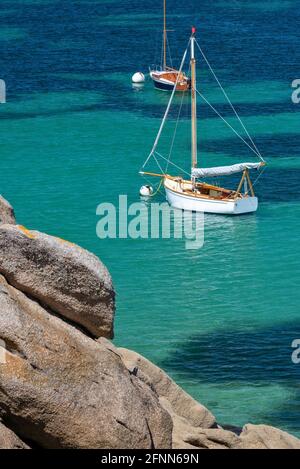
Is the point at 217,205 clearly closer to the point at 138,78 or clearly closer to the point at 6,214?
the point at 138,78

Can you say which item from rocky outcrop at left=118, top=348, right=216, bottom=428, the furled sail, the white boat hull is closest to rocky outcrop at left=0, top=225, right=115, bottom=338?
rocky outcrop at left=118, top=348, right=216, bottom=428

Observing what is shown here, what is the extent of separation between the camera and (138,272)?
70500mm

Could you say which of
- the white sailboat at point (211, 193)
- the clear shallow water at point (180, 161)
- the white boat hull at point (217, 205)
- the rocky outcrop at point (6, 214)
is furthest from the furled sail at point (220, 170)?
the rocky outcrop at point (6, 214)

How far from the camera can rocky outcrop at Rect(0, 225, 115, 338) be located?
89.0 ft

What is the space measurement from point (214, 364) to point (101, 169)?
40.9 meters

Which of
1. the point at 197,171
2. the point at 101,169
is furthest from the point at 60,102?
the point at 197,171

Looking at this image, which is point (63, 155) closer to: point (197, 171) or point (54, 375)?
point (197, 171)

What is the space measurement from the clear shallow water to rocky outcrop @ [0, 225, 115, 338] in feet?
64.1

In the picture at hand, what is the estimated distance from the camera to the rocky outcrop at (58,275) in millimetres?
27125

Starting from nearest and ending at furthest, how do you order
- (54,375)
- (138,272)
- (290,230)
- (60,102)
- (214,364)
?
(54,375) < (214,364) < (138,272) < (290,230) < (60,102)

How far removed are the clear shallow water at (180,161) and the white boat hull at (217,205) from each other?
0.70 metres

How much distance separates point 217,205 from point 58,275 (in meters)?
54.3

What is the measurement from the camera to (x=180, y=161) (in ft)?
312

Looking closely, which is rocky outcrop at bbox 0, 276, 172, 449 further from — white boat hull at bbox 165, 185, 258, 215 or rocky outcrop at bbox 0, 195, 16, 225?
white boat hull at bbox 165, 185, 258, 215
